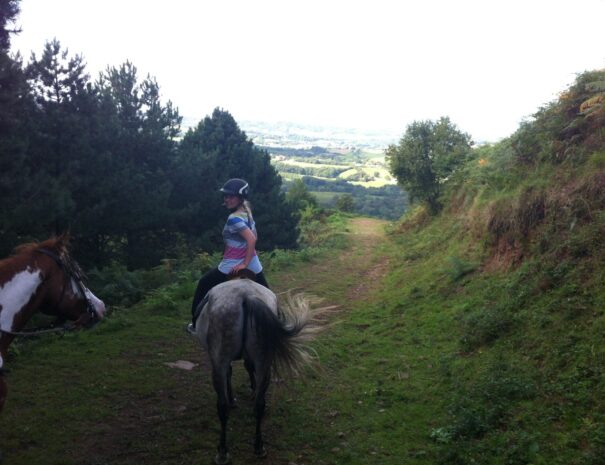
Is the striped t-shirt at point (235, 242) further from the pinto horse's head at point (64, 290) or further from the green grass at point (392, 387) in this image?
the green grass at point (392, 387)

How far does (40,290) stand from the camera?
170 inches

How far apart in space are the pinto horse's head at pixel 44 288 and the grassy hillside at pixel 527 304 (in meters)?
4.15

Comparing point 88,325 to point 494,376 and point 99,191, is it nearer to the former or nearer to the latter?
point 494,376

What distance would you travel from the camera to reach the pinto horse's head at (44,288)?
13.5 feet

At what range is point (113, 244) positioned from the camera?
58.6 ft

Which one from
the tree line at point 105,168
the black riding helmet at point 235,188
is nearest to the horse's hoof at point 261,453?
the black riding helmet at point 235,188

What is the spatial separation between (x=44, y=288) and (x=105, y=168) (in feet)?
37.4

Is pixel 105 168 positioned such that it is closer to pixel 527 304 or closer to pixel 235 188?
pixel 235 188

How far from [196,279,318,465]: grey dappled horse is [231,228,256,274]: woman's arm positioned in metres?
0.63

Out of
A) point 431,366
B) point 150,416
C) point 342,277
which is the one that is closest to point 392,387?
point 431,366

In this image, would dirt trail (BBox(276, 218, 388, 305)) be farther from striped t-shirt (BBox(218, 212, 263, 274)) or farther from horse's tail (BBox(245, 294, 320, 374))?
horse's tail (BBox(245, 294, 320, 374))

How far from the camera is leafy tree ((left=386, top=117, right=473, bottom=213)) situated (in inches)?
880

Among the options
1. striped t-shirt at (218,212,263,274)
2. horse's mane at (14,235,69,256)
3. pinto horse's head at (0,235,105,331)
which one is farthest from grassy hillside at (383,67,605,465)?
horse's mane at (14,235,69,256)

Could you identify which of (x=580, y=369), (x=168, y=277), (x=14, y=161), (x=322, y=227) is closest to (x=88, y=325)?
(x=580, y=369)
